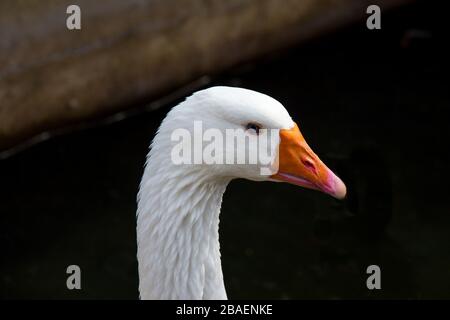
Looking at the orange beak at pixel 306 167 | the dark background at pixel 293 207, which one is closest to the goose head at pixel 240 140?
the orange beak at pixel 306 167

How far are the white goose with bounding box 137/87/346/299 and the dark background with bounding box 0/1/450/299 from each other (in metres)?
2.28

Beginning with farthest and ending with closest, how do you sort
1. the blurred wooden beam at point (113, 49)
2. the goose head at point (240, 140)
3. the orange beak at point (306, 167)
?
the blurred wooden beam at point (113, 49) → the orange beak at point (306, 167) → the goose head at point (240, 140)

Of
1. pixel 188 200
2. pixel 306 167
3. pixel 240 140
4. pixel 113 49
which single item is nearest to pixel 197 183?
pixel 188 200

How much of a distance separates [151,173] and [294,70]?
4.95m

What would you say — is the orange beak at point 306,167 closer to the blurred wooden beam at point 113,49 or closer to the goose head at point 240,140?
the goose head at point 240,140

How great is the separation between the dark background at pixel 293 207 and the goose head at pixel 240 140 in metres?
2.40

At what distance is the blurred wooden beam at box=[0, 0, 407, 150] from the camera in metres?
6.31

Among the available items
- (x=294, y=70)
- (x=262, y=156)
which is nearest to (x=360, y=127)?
(x=294, y=70)

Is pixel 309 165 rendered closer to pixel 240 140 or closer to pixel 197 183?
pixel 240 140

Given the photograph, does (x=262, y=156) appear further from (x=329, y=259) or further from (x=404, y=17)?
(x=404, y=17)

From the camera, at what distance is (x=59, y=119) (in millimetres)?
6727

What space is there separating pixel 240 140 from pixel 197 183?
0.21 metres

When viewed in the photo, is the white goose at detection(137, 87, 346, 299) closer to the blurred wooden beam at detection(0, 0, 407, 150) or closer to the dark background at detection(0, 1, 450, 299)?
the dark background at detection(0, 1, 450, 299)

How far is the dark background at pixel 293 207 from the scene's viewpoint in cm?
565
